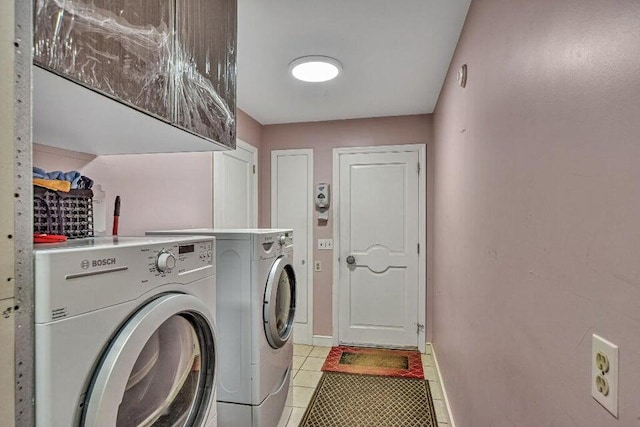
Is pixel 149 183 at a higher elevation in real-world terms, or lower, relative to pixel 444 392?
higher

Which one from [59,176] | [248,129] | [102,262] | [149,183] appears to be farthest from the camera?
[248,129]

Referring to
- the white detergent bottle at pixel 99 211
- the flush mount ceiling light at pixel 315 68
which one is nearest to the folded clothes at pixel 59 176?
the white detergent bottle at pixel 99 211

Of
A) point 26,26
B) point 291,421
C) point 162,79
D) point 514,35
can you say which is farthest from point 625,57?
point 291,421

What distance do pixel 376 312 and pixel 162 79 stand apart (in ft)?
9.74

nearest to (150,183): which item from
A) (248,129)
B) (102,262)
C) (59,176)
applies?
(59,176)

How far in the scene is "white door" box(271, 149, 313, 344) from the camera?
3.59 m

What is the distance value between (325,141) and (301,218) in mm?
827

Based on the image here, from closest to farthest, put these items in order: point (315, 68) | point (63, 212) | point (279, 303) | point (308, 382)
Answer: point (63, 212) < point (279, 303) < point (315, 68) < point (308, 382)

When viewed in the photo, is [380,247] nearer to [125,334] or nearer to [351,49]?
[351,49]

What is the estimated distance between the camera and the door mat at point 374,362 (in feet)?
9.53

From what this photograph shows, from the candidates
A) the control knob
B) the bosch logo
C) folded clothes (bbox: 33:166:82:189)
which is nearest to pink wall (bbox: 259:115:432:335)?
folded clothes (bbox: 33:166:82:189)

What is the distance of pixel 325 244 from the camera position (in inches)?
140

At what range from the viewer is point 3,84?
57 cm

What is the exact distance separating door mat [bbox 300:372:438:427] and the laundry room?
0.07 feet
